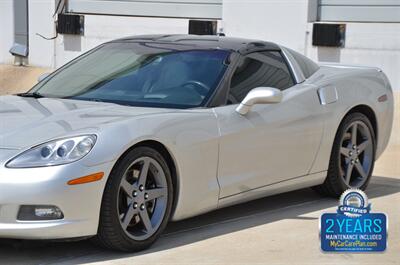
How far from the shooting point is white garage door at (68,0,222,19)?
13531 mm

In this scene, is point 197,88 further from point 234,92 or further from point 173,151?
point 173,151

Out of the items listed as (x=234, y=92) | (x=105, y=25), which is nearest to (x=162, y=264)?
(x=234, y=92)

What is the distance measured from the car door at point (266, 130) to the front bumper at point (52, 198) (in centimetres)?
112

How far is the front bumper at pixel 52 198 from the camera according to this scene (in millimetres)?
4895

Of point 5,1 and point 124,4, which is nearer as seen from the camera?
point 124,4

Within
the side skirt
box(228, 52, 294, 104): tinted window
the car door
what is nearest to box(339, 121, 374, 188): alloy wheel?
the side skirt

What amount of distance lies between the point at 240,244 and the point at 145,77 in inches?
56.2

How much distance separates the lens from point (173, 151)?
5.47 m

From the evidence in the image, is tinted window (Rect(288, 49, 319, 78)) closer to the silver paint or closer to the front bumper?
the silver paint

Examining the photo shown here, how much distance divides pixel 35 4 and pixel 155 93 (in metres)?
9.77

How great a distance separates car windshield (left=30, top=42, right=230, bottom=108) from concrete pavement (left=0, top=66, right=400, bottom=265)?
0.91m

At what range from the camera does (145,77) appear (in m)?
6.26

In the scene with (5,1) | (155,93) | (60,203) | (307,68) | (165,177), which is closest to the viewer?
(60,203)

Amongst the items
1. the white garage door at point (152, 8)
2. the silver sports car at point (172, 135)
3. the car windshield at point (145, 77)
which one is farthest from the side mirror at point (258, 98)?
the white garage door at point (152, 8)
